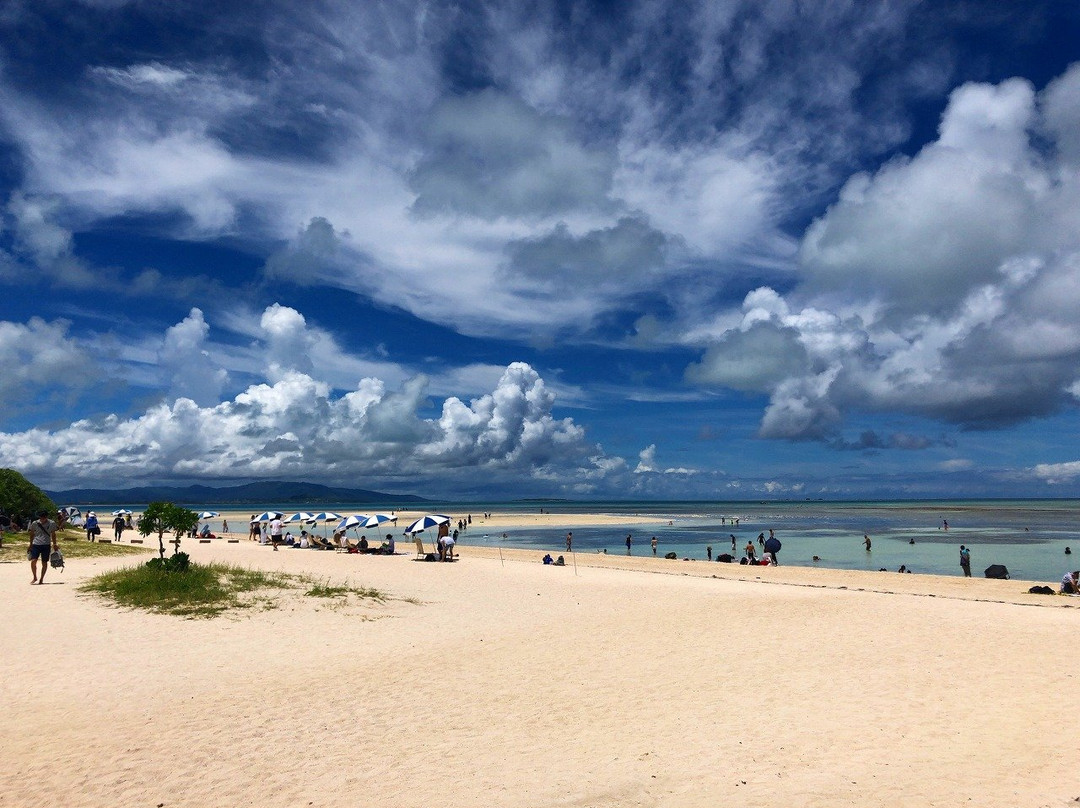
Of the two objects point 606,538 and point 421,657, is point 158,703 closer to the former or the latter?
point 421,657

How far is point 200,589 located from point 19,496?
34021 millimetres

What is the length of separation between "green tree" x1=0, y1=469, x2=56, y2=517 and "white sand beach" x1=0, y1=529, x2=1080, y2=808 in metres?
28.6

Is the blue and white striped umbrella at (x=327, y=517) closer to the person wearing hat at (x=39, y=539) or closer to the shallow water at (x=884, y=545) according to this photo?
the shallow water at (x=884, y=545)

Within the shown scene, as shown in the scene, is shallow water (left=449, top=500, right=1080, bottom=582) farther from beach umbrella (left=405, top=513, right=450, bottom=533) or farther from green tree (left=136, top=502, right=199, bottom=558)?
green tree (left=136, top=502, right=199, bottom=558)

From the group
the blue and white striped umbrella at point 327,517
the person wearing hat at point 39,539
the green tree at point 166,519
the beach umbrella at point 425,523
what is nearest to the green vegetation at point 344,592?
the green tree at point 166,519

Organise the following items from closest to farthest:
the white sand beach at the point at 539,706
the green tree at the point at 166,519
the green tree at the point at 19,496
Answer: the white sand beach at the point at 539,706, the green tree at the point at 166,519, the green tree at the point at 19,496

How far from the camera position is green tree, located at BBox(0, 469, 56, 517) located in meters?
41.0

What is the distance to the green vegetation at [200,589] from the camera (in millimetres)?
17281

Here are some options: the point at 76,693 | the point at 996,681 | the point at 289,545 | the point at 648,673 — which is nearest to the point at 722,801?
the point at 648,673

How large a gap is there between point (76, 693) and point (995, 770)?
12.5 meters

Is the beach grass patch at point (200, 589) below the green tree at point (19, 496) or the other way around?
below

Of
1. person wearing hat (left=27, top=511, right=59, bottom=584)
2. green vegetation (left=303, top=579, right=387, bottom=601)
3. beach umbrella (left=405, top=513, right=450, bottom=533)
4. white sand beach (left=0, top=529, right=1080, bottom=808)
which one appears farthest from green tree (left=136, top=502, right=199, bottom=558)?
beach umbrella (left=405, top=513, right=450, bottom=533)

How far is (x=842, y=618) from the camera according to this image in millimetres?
17188

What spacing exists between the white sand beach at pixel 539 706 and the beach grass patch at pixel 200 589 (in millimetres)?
838
